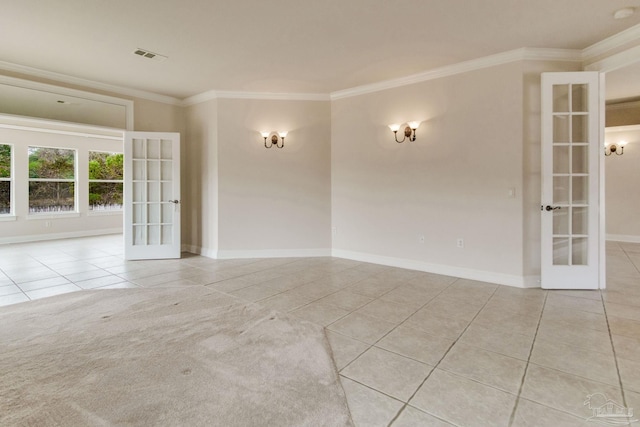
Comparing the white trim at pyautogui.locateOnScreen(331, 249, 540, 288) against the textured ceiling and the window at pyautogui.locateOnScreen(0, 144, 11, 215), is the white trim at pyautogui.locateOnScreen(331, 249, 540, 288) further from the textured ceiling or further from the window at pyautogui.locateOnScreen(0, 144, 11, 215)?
the window at pyautogui.locateOnScreen(0, 144, 11, 215)

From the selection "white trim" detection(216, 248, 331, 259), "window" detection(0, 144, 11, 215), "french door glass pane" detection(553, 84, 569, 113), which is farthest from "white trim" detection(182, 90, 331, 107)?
"window" detection(0, 144, 11, 215)

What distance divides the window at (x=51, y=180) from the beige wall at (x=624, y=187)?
12.6 metres

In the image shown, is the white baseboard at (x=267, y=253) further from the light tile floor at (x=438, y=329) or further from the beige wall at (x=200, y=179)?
the light tile floor at (x=438, y=329)

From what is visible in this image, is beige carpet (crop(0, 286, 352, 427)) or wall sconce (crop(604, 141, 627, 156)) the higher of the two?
wall sconce (crop(604, 141, 627, 156))

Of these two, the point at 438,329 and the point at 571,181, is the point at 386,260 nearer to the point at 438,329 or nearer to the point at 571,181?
the point at 438,329

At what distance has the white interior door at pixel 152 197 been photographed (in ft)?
17.7

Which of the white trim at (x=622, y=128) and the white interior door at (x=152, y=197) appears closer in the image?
the white interior door at (x=152, y=197)

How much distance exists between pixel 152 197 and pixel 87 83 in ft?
6.44

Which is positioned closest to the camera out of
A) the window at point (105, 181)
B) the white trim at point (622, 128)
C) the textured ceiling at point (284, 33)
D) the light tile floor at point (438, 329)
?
the light tile floor at point (438, 329)

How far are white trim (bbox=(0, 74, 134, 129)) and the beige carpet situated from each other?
10.4ft

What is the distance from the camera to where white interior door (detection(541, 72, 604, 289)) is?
3670mm

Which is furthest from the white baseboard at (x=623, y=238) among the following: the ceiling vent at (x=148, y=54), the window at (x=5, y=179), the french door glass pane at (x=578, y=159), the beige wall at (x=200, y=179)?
the window at (x=5, y=179)

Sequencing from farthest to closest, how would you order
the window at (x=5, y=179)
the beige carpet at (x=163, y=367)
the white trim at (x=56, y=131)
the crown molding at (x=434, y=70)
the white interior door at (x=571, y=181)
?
the window at (x=5, y=179) → the white trim at (x=56, y=131) → the white interior door at (x=571, y=181) → the crown molding at (x=434, y=70) → the beige carpet at (x=163, y=367)

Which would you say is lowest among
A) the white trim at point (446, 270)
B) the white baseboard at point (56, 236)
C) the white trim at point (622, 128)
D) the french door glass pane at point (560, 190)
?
the white trim at point (446, 270)
